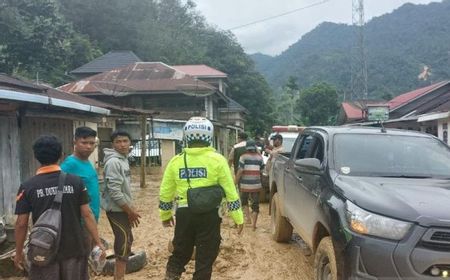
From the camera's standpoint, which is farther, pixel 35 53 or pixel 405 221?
pixel 35 53

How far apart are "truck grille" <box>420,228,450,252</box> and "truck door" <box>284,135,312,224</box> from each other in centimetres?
230

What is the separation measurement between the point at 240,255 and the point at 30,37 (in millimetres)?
22934

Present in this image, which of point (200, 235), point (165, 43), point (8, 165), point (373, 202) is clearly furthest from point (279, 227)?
point (165, 43)

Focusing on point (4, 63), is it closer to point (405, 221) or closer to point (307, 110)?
point (405, 221)

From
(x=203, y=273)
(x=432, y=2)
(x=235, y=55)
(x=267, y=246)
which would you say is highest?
(x=432, y=2)

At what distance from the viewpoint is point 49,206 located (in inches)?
130

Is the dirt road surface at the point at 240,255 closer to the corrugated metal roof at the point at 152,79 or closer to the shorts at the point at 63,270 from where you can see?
the shorts at the point at 63,270

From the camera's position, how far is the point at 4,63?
26.5 meters

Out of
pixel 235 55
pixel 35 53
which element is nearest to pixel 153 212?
pixel 35 53

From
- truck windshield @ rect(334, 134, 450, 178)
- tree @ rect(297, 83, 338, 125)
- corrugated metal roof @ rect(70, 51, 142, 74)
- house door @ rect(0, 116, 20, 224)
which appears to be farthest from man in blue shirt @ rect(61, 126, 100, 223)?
tree @ rect(297, 83, 338, 125)

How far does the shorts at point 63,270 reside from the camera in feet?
10.8

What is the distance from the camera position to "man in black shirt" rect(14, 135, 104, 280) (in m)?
3.30

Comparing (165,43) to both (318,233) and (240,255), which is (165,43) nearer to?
(240,255)

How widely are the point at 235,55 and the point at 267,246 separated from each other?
4816 centimetres
